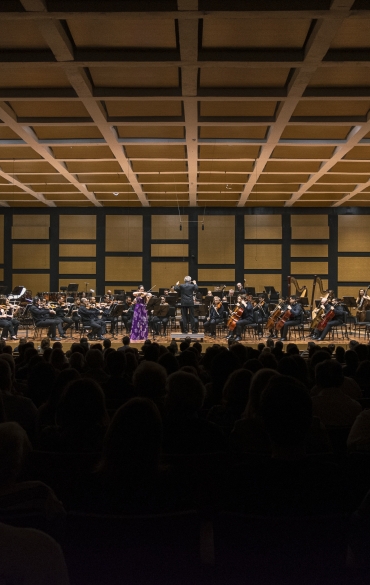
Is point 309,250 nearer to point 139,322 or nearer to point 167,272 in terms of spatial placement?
point 167,272

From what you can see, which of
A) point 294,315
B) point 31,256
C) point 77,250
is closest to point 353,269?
point 294,315

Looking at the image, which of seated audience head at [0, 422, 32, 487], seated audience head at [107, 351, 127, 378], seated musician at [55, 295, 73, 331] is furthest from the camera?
seated musician at [55, 295, 73, 331]

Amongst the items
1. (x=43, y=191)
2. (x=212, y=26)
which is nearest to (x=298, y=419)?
(x=212, y=26)

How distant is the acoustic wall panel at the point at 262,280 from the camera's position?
18766 millimetres

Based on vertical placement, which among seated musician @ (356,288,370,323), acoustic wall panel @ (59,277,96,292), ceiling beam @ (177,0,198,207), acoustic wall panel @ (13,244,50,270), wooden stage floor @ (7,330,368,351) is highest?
ceiling beam @ (177,0,198,207)

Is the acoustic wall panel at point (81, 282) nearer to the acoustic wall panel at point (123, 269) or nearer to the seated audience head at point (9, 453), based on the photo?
the acoustic wall panel at point (123, 269)

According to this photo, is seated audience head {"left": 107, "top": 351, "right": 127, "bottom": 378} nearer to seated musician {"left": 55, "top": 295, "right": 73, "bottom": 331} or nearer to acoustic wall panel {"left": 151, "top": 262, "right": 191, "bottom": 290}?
seated musician {"left": 55, "top": 295, "right": 73, "bottom": 331}

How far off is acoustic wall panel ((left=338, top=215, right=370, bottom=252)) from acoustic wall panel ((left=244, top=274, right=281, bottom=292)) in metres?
2.53

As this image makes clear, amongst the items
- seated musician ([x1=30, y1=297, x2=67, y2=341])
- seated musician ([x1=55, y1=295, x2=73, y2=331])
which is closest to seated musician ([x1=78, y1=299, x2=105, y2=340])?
seated musician ([x1=55, y1=295, x2=73, y2=331])

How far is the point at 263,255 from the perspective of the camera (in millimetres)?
18656

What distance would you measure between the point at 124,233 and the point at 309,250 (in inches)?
270

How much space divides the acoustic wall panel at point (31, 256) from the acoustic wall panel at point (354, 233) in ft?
35.6

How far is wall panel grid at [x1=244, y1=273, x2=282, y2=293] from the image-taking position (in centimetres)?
1877

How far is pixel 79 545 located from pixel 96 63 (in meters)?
6.90
